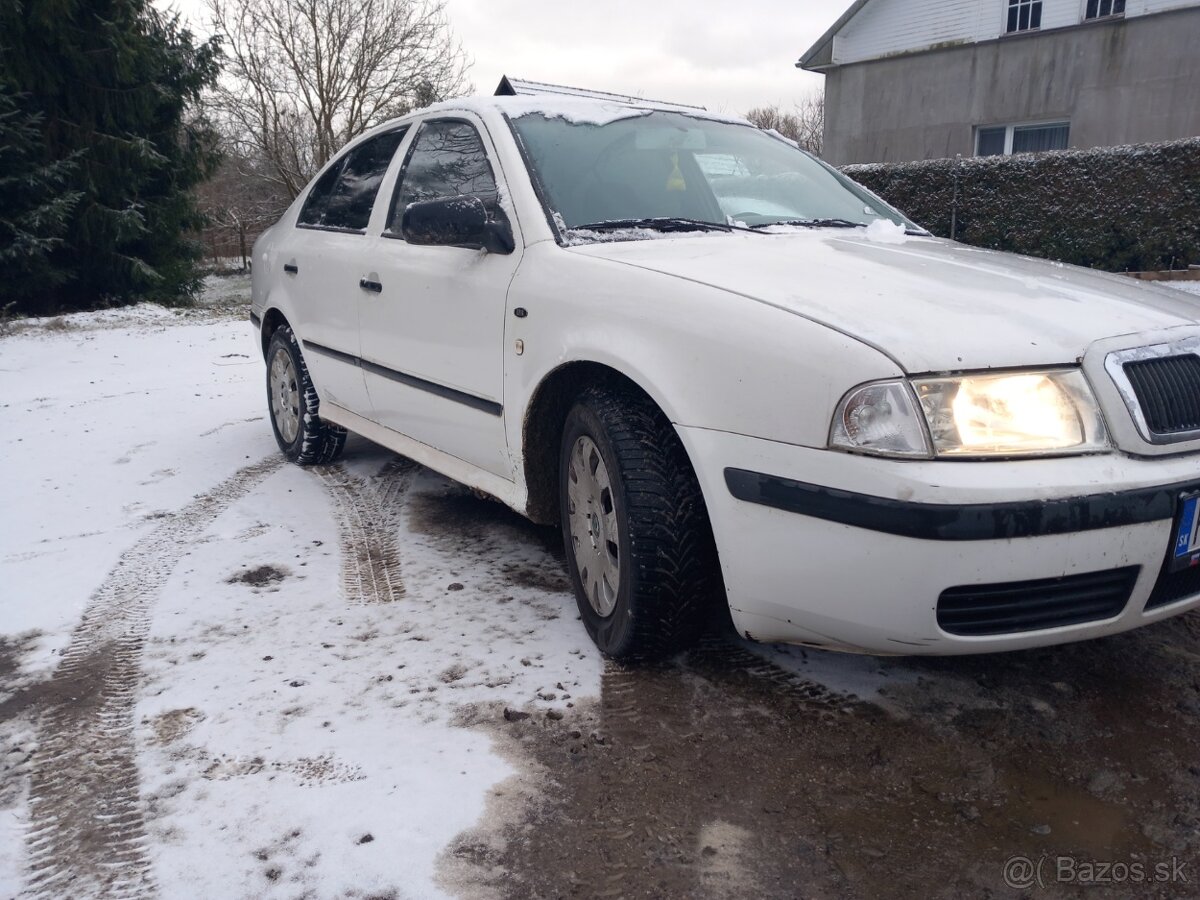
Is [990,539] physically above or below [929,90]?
below

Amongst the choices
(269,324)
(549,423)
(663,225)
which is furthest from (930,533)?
(269,324)

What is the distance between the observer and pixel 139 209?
42.9 ft

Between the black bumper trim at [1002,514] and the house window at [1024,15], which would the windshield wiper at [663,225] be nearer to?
the black bumper trim at [1002,514]

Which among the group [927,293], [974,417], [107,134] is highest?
[107,134]

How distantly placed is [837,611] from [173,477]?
374 cm

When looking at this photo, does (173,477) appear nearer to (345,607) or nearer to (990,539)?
(345,607)

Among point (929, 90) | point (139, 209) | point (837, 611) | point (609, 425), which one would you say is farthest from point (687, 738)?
point (929, 90)

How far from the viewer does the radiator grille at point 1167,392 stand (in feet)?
6.57

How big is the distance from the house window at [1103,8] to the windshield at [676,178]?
16346mm

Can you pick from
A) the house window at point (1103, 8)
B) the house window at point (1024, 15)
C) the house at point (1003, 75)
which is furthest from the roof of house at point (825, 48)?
Result: the house window at point (1103, 8)

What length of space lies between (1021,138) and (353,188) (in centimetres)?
1715

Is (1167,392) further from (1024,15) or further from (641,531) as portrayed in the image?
(1024,15)

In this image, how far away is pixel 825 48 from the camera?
65.6 ft

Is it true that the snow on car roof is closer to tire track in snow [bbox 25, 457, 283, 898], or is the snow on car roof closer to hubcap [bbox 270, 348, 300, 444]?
hubcap [bbox 270, 348, 300, 444]
